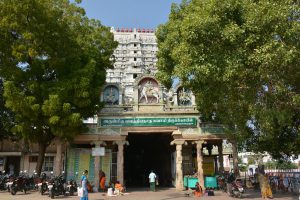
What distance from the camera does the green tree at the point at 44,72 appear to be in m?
17.5

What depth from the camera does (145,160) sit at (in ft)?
108

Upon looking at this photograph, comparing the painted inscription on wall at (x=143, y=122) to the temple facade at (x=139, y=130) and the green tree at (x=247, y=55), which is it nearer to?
the temple facade at (x=139, y=130)

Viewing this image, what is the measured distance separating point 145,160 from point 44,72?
16.7 metres

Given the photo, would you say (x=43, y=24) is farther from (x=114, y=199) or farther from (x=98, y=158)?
(x=114, y=199)

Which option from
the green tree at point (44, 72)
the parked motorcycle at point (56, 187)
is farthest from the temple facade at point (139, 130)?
the parked motorcycle at point (56, 187)

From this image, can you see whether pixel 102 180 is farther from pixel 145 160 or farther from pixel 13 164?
pixel 13 164

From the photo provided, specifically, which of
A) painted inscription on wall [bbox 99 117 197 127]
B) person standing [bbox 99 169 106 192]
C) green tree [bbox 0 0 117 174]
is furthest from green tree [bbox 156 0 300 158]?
person standing [bbox 99 169 106 192]

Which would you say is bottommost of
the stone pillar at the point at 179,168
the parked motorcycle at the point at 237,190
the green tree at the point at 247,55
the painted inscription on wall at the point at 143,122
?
the parked motorcycle at the point at 237,190

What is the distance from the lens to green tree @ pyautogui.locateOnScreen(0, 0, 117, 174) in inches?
689

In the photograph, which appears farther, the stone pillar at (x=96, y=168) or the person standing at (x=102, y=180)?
the stone pillar at (x=96, y=168)

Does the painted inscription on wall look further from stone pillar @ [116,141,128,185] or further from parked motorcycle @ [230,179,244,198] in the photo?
parked motorcycle @ [230,179,244,198]

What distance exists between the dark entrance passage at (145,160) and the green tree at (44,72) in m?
9.70

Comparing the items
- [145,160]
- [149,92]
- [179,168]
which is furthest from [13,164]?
[179,168]

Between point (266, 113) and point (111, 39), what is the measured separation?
46.3 feet
